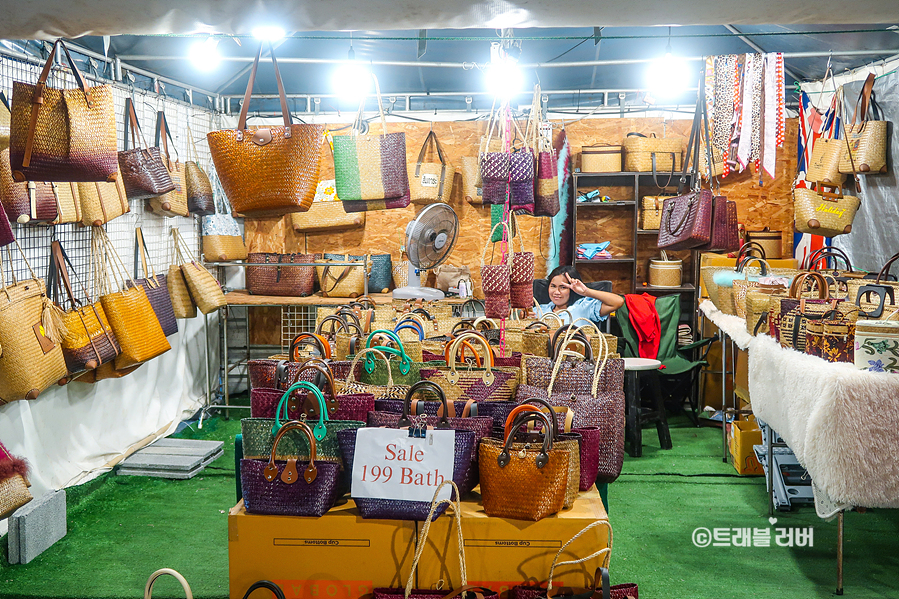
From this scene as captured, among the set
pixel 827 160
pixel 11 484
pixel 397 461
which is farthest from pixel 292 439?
pixel 827 160

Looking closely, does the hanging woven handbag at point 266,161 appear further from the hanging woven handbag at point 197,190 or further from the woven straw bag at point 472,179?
the woven straw bag at point 472,179

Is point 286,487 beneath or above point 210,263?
beneath

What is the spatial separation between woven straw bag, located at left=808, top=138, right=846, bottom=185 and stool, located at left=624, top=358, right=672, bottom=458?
174 cm

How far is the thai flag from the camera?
5.65 m

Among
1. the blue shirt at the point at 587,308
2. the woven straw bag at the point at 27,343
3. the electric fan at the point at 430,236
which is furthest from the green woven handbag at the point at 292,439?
the blue shirt at the point at 587,308

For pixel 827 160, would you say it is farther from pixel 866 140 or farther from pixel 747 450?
pixel 747 450

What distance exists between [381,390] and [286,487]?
50cm

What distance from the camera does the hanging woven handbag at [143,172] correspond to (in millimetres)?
4555

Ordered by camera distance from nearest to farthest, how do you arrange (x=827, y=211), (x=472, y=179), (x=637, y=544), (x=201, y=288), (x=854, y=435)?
(x=854, y=435) < (x=637, y=544) < (x=827, y=211) < (x=201, y=288) < (x=472, y=179)

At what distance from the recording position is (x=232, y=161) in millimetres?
2404

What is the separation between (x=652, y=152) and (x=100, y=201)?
14.9 feet

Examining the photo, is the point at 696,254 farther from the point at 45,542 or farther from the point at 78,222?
the point at 45,542

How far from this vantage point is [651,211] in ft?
21.7

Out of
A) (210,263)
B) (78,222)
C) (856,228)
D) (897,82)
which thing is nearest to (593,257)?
(856,228)
